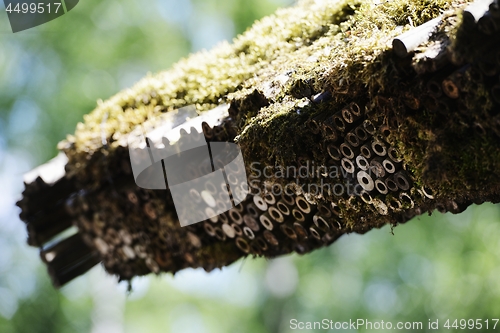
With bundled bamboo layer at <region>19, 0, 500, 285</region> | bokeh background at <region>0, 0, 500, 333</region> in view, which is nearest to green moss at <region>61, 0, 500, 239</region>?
bundled bamboo layer at <region>19, 0, 500, 285</region>

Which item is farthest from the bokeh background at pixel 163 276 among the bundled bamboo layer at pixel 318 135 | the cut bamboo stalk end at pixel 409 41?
the cut bamboo stalk end at pixel 409 41

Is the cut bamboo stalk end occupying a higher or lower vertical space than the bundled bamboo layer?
higher

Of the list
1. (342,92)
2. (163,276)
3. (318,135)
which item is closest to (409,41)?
(342,92)

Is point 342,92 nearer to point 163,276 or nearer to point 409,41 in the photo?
point 409,41

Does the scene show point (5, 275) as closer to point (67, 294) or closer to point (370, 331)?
point (67, 294)

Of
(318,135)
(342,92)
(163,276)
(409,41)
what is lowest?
(163,276)

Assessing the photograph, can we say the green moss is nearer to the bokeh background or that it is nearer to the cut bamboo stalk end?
the cut bamboo stalk end

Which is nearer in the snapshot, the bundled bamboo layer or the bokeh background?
the bundled bamboo layer

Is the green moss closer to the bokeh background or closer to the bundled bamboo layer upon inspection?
the bundled bamboo layer
